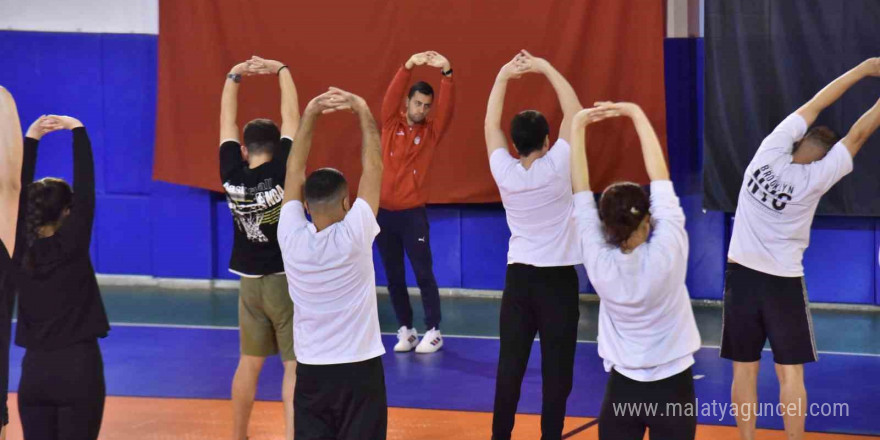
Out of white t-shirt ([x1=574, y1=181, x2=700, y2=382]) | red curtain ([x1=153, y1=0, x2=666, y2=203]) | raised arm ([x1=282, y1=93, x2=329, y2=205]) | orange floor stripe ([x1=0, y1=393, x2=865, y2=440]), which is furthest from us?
red curtain ([x1=153, y1=0, x2=666, y2=203])

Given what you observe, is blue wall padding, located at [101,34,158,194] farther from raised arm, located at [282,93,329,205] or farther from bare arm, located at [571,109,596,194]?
bare arm, located at [571,109,596,194]

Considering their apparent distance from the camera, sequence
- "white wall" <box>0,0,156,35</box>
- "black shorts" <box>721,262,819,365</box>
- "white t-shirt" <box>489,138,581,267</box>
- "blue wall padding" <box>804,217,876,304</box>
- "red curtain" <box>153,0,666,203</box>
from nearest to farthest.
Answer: "white t-shirt" <box>489,138,581,267</box> → "black shorts" <box>721,262,819,365</box> → "red curtain" <box>153,0,666,203</box> → "blue wall padding" <box>804,217,876,304</box> → "white wall" <box>0,0,156,35</box>

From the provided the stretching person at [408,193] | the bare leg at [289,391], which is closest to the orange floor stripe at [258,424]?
the bare leg at [289,391]

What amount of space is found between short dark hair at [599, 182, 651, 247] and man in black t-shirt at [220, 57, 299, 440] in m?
2.10

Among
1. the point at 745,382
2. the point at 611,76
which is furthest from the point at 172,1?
the point at 745,382

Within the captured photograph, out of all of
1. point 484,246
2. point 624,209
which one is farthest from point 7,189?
point 484,246

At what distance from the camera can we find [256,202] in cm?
538

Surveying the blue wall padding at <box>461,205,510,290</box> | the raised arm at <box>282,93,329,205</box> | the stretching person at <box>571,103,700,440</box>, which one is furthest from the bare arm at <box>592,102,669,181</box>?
the blue wall padding at <box>461,205,510,290</box>

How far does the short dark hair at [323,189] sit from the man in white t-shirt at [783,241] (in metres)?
2.31

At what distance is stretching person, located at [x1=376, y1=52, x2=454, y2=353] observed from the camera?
7578 millimetres

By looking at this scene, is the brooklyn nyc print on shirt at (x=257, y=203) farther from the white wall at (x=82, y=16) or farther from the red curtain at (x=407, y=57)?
the white wall at (x=82, y=16)

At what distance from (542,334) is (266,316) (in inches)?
59.2

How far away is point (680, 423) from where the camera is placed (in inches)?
153

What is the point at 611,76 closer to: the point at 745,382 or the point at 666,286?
the point at 745,382
